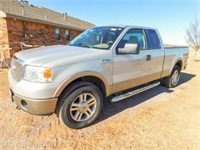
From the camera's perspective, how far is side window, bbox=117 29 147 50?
3850 mm

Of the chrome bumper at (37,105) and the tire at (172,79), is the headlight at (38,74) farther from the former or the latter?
the tire at (172,79)

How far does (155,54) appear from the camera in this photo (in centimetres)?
463

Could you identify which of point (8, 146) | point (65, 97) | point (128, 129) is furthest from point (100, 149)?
point (8, 146)

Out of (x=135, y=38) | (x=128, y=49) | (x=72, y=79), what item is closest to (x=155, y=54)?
(x=135, y=38)

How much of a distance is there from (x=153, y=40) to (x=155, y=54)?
43cm

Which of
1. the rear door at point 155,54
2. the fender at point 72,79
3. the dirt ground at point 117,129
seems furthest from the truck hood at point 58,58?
the rear door at point 155,54

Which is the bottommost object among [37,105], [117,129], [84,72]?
[117,129]

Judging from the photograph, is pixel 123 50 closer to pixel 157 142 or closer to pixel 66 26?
pixel 157 142

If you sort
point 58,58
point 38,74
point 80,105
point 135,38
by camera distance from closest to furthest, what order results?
point 38,74
point 58,58
point 80,105
point 135,38

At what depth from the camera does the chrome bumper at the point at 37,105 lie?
2688 mm

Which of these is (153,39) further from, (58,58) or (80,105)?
(58,58)

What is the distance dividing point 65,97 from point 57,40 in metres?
14.1

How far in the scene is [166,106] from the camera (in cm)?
450

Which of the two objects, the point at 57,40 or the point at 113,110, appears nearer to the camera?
the point at 113,110
